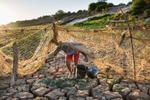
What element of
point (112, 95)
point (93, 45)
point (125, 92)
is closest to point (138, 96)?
point (125, 92)

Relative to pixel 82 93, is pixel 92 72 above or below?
above

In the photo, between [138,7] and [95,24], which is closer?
[95,24]

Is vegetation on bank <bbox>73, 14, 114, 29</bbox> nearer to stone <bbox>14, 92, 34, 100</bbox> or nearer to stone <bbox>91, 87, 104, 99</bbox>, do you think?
stone <bbox>91, 87, 104, 99</bbox>

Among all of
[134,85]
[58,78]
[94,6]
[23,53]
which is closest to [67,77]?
[58,78]

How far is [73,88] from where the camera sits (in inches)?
194

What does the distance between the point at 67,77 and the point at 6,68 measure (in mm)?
1319

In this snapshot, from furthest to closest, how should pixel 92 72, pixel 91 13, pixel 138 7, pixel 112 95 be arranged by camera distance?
pixel 91 13 → pixel 138 7 → pixel 92 72 → pixel 112 95

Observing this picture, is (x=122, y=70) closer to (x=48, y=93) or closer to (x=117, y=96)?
(x=117, y=96)

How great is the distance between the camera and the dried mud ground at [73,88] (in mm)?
4590

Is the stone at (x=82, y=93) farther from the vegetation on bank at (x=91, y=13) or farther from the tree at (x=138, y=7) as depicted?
the tree at (x=138, y=7)

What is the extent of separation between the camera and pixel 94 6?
3209 cm

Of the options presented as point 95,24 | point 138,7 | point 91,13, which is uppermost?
point 91,13

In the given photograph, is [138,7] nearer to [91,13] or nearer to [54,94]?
[91,13]

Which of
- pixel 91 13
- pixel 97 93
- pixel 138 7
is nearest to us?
pixel 97 93
